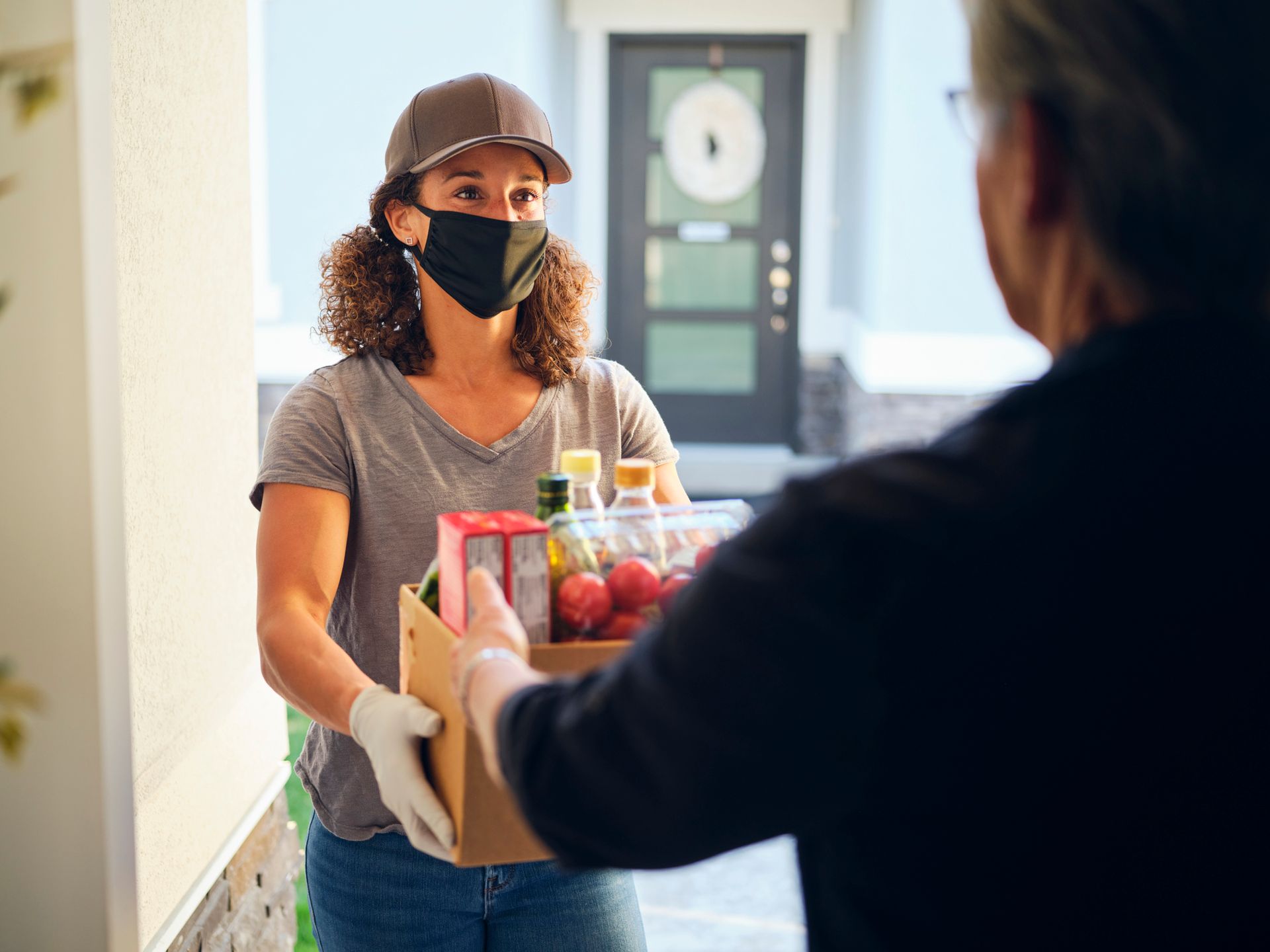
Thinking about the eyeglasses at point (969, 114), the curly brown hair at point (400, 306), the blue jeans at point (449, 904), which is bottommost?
the blue jeans at point (449, 904)

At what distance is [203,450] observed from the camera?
5.24 ft

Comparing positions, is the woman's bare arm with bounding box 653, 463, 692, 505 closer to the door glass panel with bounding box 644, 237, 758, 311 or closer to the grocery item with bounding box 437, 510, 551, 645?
the grocery item with bounding box 437, 510, 551, 645

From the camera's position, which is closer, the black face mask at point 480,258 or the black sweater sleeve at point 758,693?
the black sweater sleeve at point 758,693

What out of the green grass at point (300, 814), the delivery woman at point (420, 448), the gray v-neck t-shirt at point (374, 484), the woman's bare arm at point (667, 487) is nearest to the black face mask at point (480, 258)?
the delivery woman at point (420, 448)

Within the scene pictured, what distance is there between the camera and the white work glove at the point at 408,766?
985 mm

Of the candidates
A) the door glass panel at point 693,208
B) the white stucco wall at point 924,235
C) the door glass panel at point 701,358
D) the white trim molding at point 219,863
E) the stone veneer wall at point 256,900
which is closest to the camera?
the white trim molding at point 219,863

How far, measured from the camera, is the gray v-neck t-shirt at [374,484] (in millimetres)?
1317

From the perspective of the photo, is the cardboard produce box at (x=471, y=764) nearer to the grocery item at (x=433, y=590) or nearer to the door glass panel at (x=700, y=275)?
the grocery item at (x=433, y=590)

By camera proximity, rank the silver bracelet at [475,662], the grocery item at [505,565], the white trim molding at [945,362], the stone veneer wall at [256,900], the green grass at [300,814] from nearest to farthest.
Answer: the silver bracelet at [475,662] < the grocery item at [505,565] < the stone veneer wall at [256,900] < the green grass at [300,814] < the white trim molding at [945,362]

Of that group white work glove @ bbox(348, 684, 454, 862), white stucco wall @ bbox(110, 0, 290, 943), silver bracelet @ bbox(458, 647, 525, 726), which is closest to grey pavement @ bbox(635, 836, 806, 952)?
white stucco wall @ bbox(110, 0, 290, 943)

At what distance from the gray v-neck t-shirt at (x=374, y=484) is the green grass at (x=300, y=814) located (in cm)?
86

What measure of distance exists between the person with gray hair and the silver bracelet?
19 centimetres

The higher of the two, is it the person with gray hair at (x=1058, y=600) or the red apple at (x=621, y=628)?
the person with gray hair at (x=1058, y=600)

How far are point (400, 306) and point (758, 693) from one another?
3.43 ft
